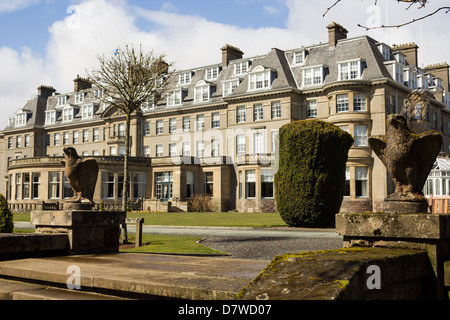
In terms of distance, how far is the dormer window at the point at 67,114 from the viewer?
6494cm

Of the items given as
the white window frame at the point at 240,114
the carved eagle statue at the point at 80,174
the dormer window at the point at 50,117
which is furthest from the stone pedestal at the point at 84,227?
the dormer window at the point at 50,117

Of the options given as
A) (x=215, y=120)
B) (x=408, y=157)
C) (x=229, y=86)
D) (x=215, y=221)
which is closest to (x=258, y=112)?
(x=229, y=86)

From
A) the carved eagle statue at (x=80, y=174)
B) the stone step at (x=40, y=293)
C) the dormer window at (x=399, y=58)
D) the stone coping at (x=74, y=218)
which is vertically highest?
the dormer window at (x=399, y=58)

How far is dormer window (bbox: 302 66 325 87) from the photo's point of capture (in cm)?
4300

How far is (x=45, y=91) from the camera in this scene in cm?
7238

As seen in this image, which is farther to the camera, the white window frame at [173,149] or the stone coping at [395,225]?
the white window frame at [173,149]

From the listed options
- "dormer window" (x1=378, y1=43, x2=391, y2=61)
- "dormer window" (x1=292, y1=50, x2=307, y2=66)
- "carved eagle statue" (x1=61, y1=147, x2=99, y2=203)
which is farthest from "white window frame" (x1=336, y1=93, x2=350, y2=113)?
"carved eagle statue" (x1=61, y1=147, x2=99, y2=203)

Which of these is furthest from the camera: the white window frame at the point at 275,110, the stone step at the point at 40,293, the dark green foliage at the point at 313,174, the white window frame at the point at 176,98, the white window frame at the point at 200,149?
the white window frame at the point at 176,98

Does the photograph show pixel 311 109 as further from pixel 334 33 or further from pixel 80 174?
pixel 80 174

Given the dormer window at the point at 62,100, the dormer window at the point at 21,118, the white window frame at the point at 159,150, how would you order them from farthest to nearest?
1. the dormer window at the point at 21,118
2. the dormer window at the point at 62,100
3. the white window frame at the point at 159,150

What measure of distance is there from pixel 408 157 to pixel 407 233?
1.14 metres

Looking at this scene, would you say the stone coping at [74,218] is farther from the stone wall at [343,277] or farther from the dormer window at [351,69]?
Result: the dormer window at [351,69]

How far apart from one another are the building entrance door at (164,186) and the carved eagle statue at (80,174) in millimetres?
39552
